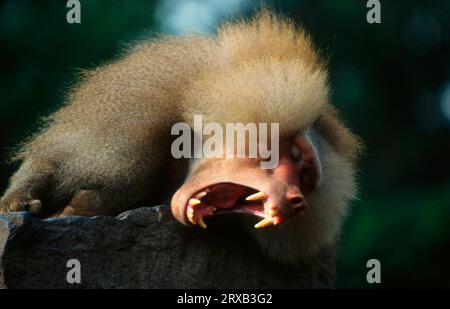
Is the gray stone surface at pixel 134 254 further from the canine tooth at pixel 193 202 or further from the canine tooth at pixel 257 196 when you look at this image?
the canine tooth at pixel 257 196

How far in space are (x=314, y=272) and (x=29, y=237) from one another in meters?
1.05

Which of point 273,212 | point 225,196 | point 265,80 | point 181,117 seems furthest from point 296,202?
point 181,117

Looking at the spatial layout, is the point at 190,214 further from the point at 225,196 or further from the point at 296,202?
the point at 296,202

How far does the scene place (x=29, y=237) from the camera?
7.06ft

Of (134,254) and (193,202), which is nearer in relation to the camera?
(193,202)

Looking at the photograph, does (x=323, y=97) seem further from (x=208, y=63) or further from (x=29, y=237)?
(x=29, y=237)

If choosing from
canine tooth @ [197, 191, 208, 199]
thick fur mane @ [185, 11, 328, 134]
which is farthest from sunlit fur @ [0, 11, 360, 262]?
canine tooth @ [197, 191, 208, 199]

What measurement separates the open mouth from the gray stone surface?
Answer: 0.17m

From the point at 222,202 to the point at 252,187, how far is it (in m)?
0.15

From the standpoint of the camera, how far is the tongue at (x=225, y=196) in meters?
2.24

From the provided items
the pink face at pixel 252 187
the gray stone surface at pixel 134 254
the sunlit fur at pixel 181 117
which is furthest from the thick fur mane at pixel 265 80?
the gray stone surface at pixel 134 254

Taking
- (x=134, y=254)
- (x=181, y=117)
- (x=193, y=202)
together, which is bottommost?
(x=134, y=254)

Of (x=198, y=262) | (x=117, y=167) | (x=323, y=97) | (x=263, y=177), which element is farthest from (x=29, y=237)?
(x=323, y=97)

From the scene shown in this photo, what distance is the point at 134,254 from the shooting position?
2309 mm
